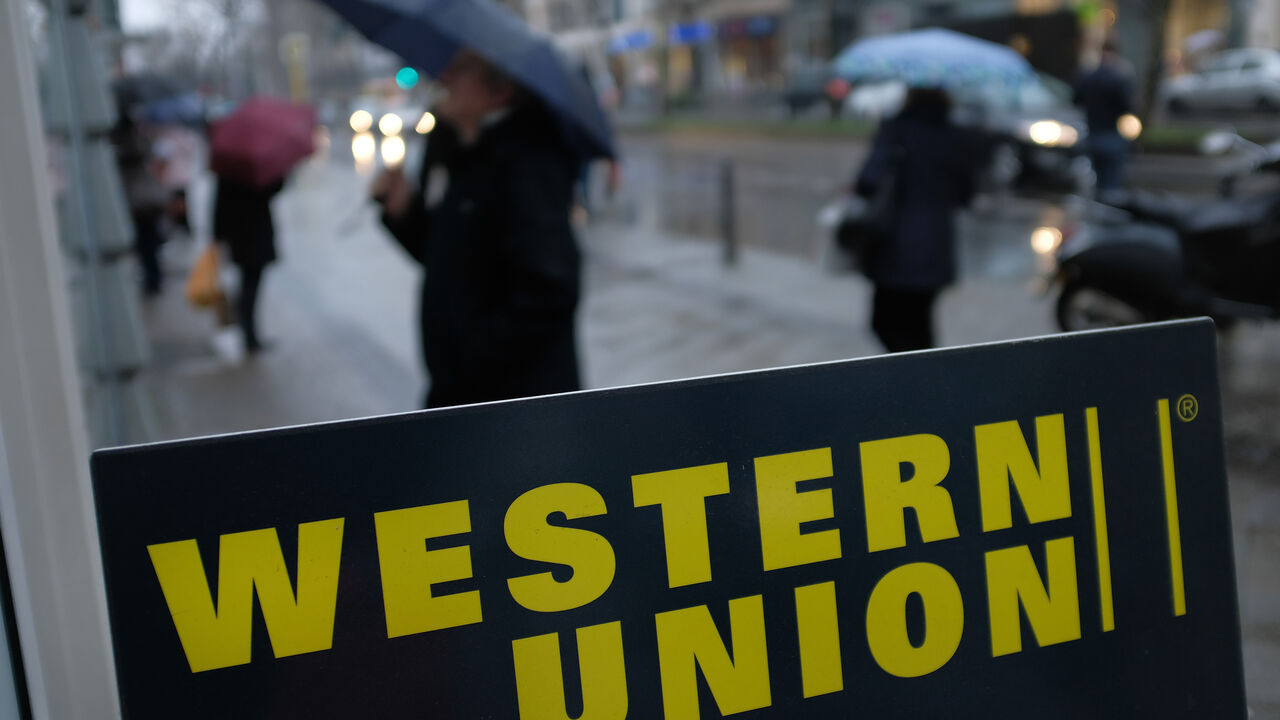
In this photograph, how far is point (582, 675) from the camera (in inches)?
60.0

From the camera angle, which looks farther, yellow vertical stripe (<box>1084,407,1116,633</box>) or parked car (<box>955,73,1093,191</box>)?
parked car (<box>955,73,1093,191</box>)

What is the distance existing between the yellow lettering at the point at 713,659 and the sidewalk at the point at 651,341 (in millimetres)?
2145

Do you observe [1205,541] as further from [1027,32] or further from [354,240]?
[1027,32]

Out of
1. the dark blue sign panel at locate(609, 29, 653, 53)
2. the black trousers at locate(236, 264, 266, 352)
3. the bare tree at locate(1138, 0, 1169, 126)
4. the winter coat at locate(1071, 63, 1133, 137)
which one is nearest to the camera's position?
the black trousers at locate(236, 264, 266, 352)

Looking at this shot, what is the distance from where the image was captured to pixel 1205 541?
172 centimetres

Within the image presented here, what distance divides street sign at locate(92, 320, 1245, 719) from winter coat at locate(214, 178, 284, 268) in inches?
247

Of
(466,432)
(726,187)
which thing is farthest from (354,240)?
(466,432)

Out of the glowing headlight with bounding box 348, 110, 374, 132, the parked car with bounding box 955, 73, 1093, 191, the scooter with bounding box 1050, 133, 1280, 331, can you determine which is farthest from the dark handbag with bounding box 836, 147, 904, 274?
the parked car with bounding box 955, 73, 1093, 191

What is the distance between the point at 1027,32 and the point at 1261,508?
69.3ft

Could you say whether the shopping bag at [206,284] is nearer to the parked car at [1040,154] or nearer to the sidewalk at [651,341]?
the sidewalk at [651,341]

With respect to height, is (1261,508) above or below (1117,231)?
below

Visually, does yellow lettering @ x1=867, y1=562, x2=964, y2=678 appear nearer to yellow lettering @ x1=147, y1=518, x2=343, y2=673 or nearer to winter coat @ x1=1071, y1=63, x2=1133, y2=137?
yellow lettering @ x1=147, y1=518, x2=343, y2=673

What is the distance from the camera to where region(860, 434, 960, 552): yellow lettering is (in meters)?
1.62

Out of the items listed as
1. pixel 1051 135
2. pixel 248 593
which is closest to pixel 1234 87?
pixel 1051 135
